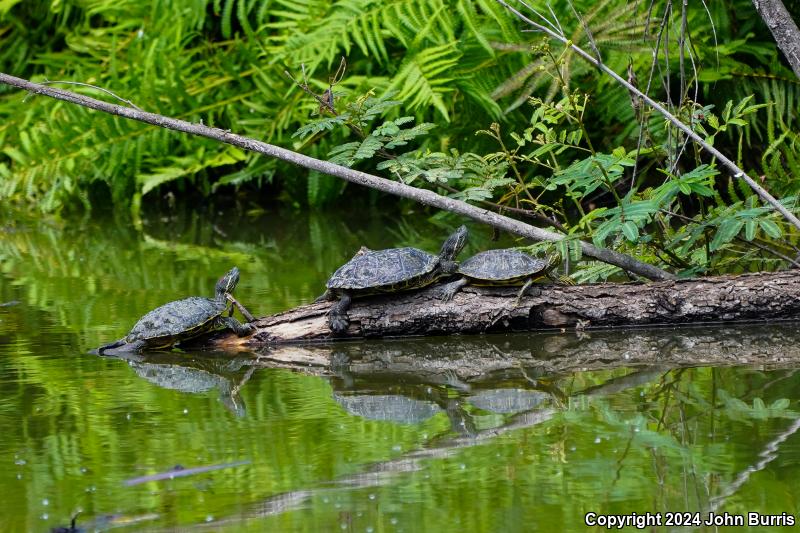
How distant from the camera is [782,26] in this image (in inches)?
169

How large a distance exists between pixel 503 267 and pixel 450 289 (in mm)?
256

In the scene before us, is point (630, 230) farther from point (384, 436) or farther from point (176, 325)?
point (176, 325)

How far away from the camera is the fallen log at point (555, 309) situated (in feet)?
14.8

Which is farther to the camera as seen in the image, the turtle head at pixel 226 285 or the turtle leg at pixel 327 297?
the turtle head at pixel 226 285

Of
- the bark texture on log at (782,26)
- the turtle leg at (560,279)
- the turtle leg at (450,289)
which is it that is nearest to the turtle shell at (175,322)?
the turtle leg at (450,289)

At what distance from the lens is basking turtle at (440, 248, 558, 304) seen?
4512 mm

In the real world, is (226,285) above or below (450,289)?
above

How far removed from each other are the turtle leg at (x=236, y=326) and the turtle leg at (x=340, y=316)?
35cm

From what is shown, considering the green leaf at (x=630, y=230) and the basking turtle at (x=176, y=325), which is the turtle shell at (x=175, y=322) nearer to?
the basking turtle at (x=176, y=325)

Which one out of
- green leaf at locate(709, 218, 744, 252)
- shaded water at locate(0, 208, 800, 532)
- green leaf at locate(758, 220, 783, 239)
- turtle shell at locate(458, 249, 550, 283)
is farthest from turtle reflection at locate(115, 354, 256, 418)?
green leaf at locate(758, 220, 783, 239)

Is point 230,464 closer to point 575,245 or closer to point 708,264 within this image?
point 575,245

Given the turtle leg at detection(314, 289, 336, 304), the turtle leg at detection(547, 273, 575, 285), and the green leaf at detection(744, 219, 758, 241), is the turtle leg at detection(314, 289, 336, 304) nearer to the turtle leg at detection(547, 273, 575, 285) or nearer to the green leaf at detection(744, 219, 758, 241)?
the turtle leg at detection(547, 273, 575, 285)

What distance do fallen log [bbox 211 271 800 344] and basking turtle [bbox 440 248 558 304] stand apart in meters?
0.04

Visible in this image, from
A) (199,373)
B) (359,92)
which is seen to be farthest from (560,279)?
(359,92)
